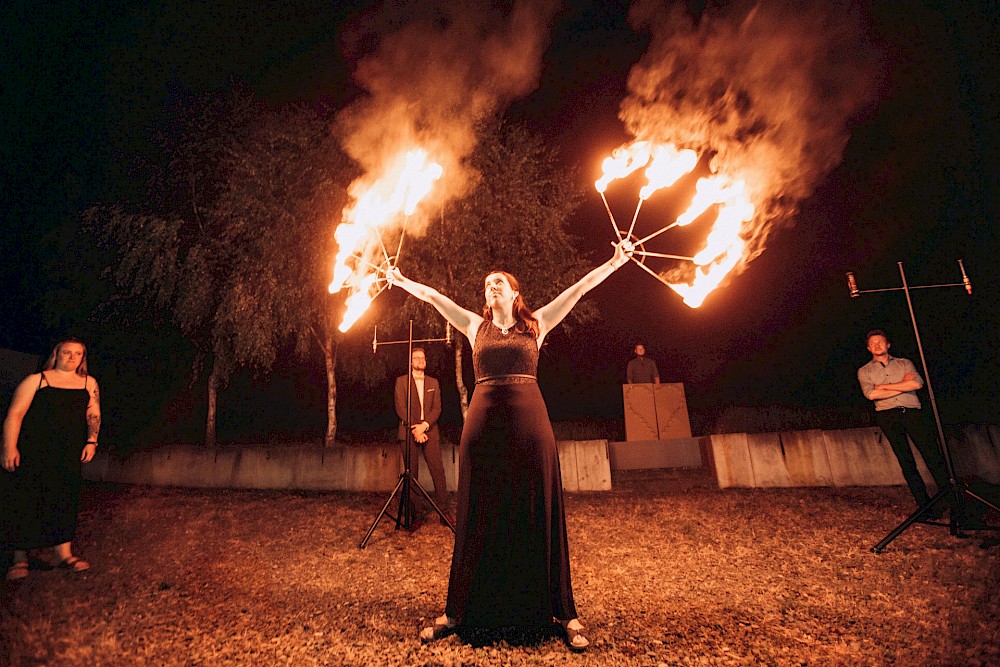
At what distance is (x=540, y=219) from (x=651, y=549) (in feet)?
30.5

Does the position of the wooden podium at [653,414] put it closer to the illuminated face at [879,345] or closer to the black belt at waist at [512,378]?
the illuminated face at [879,345]

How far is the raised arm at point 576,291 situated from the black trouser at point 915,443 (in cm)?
A: 471

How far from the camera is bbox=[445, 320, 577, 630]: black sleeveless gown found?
9.79ft

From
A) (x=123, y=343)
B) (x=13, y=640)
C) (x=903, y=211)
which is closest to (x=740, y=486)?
(x=13, y=640)

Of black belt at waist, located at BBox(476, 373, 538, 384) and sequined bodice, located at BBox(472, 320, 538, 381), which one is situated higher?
sequined bodice, located at BBox(472, 320, 538, 381)

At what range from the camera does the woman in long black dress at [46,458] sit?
176 inches

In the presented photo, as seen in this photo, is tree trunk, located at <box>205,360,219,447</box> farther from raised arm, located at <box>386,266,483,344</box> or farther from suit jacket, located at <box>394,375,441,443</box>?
raised arm, located at <box>386,266,483,344</box>

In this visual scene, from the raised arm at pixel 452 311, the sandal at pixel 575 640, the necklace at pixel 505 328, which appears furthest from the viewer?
the raised arm at pixel 452 311

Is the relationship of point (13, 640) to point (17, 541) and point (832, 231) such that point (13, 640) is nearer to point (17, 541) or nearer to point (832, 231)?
point (17, 541)

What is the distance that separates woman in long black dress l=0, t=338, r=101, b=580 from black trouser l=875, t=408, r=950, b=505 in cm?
878

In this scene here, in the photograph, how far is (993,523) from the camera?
553 cm

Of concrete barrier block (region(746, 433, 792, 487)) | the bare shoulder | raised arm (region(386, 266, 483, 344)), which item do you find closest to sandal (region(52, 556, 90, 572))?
the bare shoulder

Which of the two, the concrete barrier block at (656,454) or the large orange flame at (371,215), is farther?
the concrete barrier block at (656,454)

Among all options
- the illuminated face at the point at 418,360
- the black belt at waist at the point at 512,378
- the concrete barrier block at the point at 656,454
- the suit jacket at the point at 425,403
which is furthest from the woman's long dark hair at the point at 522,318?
the concrete barrier block at the point at 656,454
